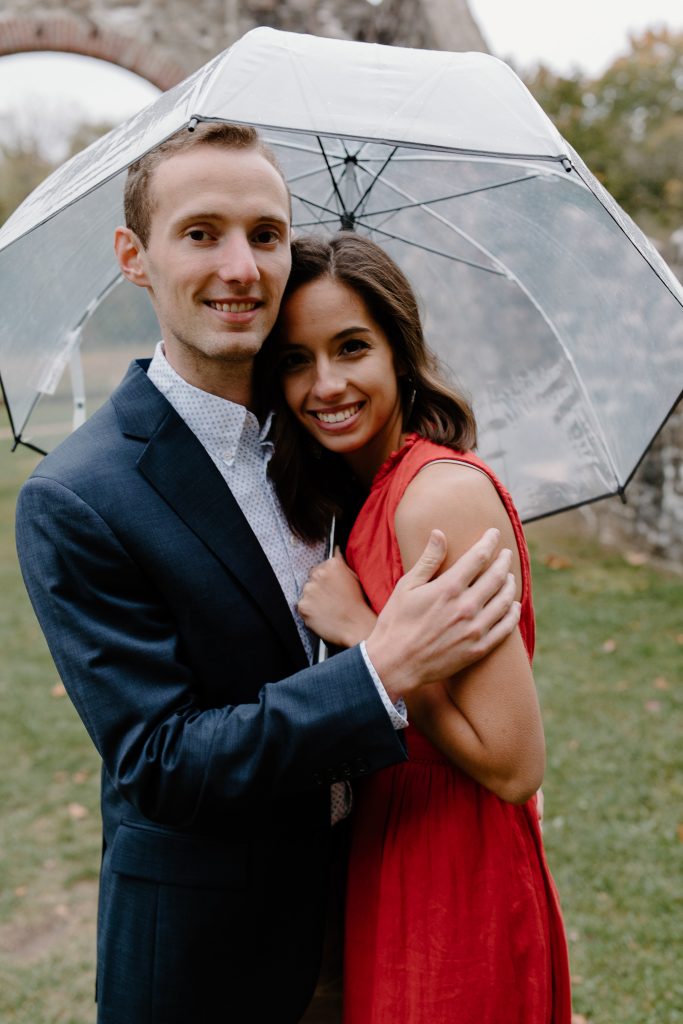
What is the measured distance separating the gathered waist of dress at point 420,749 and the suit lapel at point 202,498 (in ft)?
1.01

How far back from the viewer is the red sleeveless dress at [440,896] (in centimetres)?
198

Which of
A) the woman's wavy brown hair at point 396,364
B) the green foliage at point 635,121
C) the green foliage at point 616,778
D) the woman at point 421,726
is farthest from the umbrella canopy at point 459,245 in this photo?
the green foliage at point 635,121

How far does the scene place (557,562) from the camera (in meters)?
8.54

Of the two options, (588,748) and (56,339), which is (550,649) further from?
(56,339)

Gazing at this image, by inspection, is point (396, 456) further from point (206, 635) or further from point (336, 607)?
point (206, 635)

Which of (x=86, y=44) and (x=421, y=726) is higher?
(x=421, y=726)

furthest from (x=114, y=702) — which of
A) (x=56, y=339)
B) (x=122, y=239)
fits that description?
(x=56, y=339)

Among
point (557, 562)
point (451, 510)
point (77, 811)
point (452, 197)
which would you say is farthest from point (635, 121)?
point (451, 510)

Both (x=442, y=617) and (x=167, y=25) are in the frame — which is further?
(x=167, y=25)

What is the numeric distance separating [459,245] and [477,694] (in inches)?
62.6

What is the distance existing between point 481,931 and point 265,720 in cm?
74

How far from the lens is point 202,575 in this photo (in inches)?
74.0

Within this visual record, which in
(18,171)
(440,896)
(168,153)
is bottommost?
(18,171)

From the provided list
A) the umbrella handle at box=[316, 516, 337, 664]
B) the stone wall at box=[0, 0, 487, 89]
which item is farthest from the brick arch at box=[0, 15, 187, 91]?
the umbrella handle at box=[316, 516, 337, 664]
